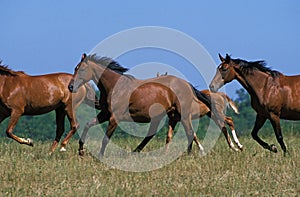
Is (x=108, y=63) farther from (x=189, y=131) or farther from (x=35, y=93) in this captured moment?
(x=189, y=131)

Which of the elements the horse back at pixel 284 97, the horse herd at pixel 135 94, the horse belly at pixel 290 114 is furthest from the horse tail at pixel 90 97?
the horse belly at pixel 290 114

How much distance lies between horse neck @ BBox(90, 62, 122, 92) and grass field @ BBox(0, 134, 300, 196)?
4.52 feet

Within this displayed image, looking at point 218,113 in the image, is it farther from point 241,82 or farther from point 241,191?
point 241,191

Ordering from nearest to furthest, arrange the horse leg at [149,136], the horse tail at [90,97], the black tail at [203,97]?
the horse leg at [149,136] < the black tail at [203,97] < the horse tail at [90,97]

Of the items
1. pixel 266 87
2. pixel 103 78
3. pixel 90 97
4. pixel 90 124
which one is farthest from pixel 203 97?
pixel 103 78

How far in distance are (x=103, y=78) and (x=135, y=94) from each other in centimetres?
74

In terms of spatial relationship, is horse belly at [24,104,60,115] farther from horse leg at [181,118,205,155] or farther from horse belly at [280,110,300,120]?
horse belly at [280,110,300,120]

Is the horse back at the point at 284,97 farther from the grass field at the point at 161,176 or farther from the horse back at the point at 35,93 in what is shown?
the horse back at the point at 35,93

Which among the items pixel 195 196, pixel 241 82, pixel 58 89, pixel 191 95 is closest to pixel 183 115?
pixel 191 95


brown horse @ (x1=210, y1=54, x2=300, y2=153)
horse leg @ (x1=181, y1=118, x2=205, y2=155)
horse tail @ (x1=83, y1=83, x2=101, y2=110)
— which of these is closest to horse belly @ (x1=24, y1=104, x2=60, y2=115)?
horse tail @ (x1=83, y1=83, x2=101, y2=110)


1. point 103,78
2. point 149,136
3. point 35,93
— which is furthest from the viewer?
point 149,136

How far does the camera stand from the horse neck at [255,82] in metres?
12.8

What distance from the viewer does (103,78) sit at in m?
12.3

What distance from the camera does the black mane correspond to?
12.4 m
